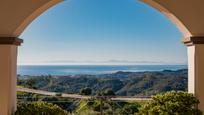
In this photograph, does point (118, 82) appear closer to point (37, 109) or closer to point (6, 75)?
point (37, 109)

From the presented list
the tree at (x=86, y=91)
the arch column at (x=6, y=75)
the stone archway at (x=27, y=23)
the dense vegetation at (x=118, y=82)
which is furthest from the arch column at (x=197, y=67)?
the arch column at (x=6, y=75)

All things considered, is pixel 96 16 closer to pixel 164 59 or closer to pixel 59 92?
pixel 164 59

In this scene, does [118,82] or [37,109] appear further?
[118,82]

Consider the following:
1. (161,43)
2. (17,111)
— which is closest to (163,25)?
(161,43)

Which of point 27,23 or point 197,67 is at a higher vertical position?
point 27,23

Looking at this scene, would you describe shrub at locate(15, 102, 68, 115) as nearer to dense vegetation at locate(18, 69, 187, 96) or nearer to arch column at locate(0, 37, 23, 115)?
arch column at locate(0, 37, 23, 115)

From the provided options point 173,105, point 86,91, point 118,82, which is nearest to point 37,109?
point 86,91
